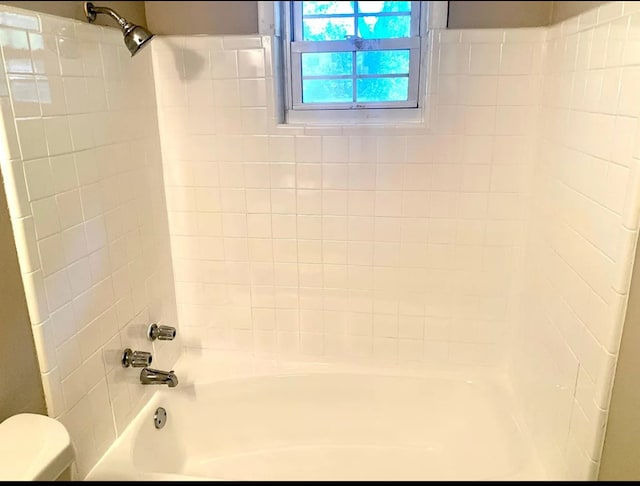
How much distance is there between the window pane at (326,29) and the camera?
5.99ft

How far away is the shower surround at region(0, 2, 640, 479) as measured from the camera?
1.27 m

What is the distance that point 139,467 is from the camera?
5.55ft

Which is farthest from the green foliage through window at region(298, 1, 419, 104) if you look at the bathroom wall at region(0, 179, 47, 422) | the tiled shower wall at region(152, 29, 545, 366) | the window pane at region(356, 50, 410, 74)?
the bathroom wall at region(0, 179, 47, 422)

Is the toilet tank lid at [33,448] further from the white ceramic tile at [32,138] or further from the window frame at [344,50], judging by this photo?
the window frame at [344,50]

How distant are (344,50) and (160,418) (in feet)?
4.78

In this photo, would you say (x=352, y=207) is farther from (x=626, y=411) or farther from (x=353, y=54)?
(x=626, y=411)

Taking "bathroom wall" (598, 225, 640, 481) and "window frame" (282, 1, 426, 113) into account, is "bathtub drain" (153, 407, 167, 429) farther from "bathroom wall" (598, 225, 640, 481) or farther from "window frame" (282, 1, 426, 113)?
"bathroom wall" (598, 225, 640, 481)

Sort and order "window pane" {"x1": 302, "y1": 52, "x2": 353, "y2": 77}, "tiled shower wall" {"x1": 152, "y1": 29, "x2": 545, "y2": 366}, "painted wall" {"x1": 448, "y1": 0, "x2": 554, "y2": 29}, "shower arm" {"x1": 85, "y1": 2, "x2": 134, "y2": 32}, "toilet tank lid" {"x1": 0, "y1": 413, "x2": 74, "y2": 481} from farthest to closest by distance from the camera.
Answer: "window pane" {"x1": 302, "y1": 52, "x2": 353, "y2": 77}
"tiled shower wall" {"x1": 152, "y1": 29, "x2": 545, "y2": 366}
"painted wall" {"x1": 448, "y1": 0, "x2": 554, "y2": 29}
"shower arm" {"x1": 85, "y1": 2, "x2": 134, "y2": 32}
"toilet tank lid" {"x1": 0, "y1": 413, "x2": 74, "y2": 481}

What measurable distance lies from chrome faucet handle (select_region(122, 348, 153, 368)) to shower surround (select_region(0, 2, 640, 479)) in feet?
0.19

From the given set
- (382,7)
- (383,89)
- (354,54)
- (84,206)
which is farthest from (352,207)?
(84,206)

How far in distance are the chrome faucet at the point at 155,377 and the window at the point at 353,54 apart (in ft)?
3.44

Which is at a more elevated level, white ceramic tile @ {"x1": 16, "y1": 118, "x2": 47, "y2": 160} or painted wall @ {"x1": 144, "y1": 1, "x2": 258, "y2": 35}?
painted wall @ {"x1": 144, "y1": 1, "x2": 258, "y2": 35}

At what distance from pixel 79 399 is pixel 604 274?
140 cm

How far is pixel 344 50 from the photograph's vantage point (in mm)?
1862
